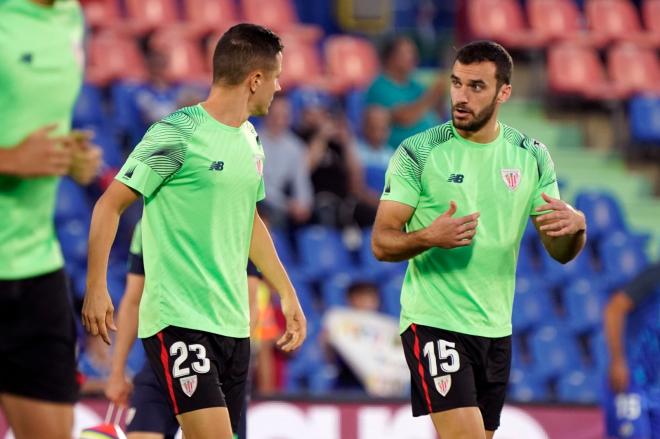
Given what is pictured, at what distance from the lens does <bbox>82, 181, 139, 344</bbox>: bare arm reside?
507 centimetres

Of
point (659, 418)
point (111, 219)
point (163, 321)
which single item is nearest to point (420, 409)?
point (163, 321)

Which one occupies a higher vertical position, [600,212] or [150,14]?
[150,14]

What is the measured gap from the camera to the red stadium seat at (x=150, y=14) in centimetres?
1516

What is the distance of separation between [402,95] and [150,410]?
721cm

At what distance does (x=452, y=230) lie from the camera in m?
5.85

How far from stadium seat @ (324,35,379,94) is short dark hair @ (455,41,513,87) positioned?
348 inches

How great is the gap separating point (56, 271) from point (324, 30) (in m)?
13.1

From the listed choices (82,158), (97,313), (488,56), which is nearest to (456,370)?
(488,56)

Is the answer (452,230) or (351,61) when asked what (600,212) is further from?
(452,230)

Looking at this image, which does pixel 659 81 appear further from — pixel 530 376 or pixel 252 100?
pixel 252 100

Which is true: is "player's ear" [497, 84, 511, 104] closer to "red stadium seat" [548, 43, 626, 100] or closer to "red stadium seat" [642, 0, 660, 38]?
"red stadium seat" [548, 43, 626, 100]

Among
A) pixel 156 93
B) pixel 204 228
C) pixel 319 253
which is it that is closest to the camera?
pixel 204 228

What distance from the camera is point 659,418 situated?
331 inches

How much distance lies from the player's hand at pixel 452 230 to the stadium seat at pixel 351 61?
9.37 meters
